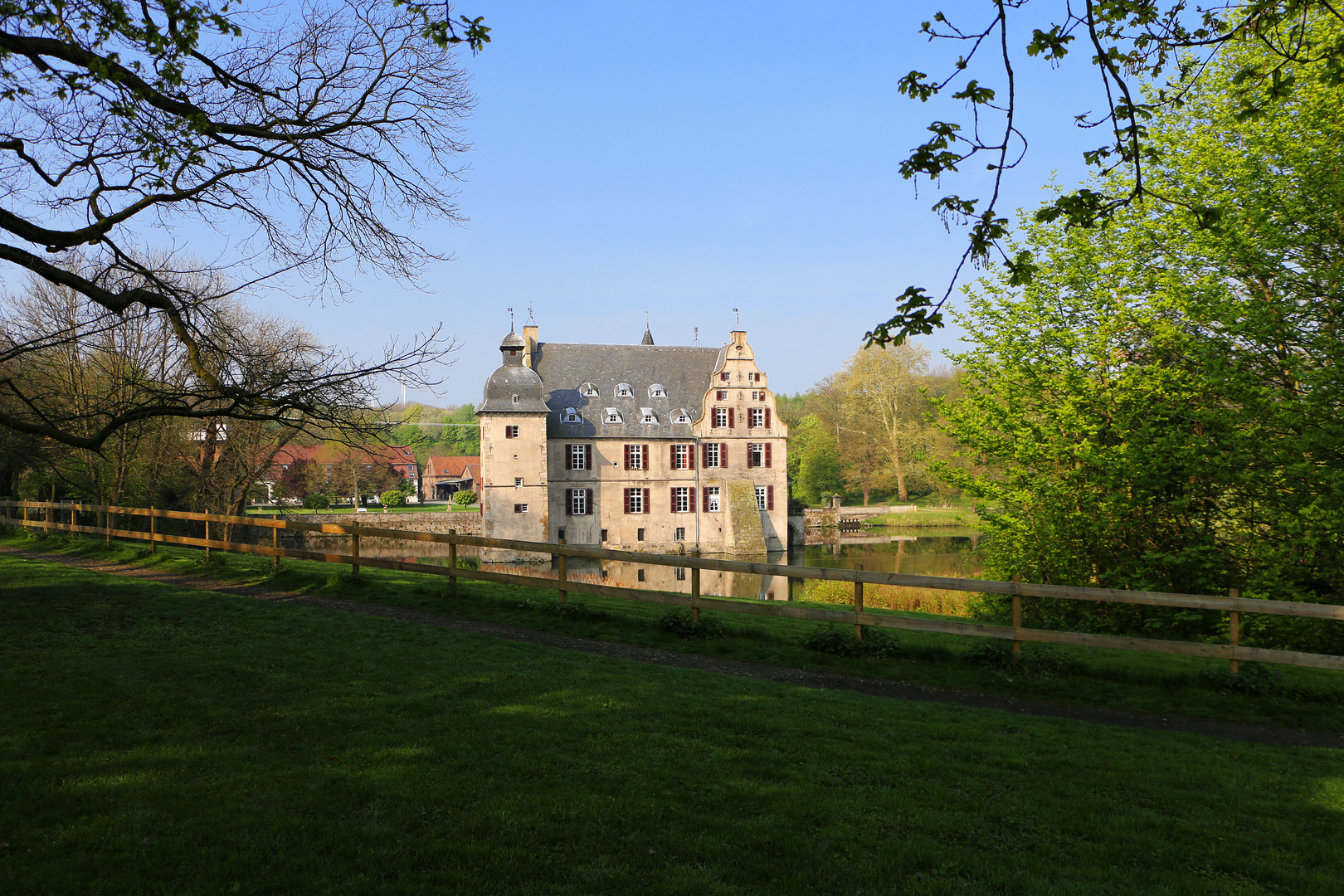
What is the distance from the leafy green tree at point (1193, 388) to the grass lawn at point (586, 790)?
6.39 metres

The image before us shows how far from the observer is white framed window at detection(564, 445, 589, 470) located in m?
37.8

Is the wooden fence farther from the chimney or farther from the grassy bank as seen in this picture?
the chimney

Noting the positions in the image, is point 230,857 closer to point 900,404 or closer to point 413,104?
point 413,104

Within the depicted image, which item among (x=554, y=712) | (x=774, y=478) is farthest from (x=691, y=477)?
(x=554, y=712)

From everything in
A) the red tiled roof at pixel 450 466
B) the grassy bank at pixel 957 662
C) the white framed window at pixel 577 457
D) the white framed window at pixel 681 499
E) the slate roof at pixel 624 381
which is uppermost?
the slate roof at pixel 624 381

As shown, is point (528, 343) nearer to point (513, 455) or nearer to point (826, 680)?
point (513, 455)

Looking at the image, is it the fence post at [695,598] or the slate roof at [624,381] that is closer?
the fence post at [695,598]

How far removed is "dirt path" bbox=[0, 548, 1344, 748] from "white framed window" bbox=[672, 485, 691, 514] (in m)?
27.9

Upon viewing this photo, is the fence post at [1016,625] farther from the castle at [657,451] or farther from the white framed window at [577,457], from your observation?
the white framed window at [577,457]

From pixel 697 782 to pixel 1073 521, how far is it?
37.0 feet

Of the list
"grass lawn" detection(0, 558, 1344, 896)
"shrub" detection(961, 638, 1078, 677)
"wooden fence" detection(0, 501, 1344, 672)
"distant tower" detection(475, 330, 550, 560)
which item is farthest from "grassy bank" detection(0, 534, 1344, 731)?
"distant tower" detection(475, 330, 550, 560)

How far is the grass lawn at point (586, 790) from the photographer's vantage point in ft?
11.6

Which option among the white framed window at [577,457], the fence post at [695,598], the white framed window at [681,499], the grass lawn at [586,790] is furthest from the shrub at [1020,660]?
the white framed window at [681,499]

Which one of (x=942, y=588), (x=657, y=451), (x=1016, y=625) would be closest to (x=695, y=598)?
(x=942, y=588)
